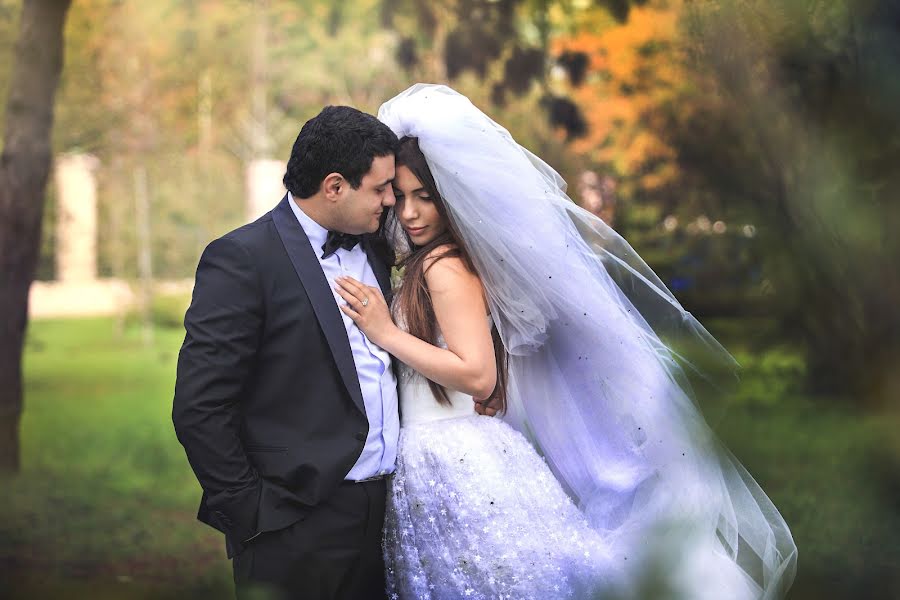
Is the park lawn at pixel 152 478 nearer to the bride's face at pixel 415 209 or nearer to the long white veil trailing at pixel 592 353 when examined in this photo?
the long white veil trailing at pixel 592 353

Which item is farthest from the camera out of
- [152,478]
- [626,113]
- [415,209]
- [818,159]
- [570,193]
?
[626,113]

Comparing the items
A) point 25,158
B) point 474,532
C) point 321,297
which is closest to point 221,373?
point 321,297

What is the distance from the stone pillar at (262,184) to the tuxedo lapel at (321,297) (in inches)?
290

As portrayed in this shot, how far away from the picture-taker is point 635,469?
285 cm

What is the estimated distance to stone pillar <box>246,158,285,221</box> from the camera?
9.76 m

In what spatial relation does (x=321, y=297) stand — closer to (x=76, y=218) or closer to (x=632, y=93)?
(x=76, y=218)

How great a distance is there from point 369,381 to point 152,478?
16.3 feet

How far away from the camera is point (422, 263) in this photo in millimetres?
2662

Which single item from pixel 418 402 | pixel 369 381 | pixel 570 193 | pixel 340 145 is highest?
pixel 340 145

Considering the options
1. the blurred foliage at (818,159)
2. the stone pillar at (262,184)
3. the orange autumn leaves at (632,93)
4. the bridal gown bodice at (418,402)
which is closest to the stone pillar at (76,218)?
the stone pillar at (262,184)

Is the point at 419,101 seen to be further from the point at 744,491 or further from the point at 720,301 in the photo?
the point at 720,301

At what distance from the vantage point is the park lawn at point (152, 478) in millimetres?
5312

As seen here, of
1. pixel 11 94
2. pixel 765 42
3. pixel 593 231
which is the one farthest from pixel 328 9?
pixel 593 231

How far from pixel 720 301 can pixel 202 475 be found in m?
8.60
